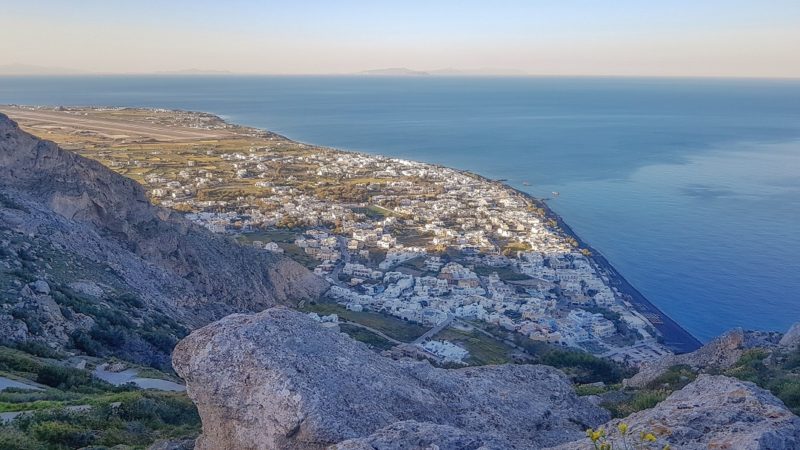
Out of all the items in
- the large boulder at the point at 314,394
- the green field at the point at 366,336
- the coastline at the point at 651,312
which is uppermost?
the large boulder at the point at 314,394

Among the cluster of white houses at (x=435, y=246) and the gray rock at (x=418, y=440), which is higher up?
the gray rock at (x=418, y=440)

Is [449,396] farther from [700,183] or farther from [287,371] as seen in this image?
[700,183]

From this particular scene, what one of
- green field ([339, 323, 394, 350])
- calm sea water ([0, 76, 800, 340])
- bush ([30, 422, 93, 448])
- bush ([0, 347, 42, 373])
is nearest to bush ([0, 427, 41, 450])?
bush ([30, 422, 93, 448])

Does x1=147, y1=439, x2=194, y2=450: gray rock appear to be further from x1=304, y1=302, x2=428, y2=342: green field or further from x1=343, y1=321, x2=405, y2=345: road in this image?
x1=304, y1=302, x2=428, y2=342: green field

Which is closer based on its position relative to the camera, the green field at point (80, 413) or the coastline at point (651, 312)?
the green field at point (80, 413)

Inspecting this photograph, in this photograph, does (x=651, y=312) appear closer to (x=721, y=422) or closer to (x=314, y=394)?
(x=721, y=422)

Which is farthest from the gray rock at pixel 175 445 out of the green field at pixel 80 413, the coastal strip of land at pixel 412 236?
the coastal strip of land at pixel 412 236

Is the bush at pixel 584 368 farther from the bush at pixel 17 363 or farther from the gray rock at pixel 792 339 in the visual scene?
the bush at pixel 17 363
